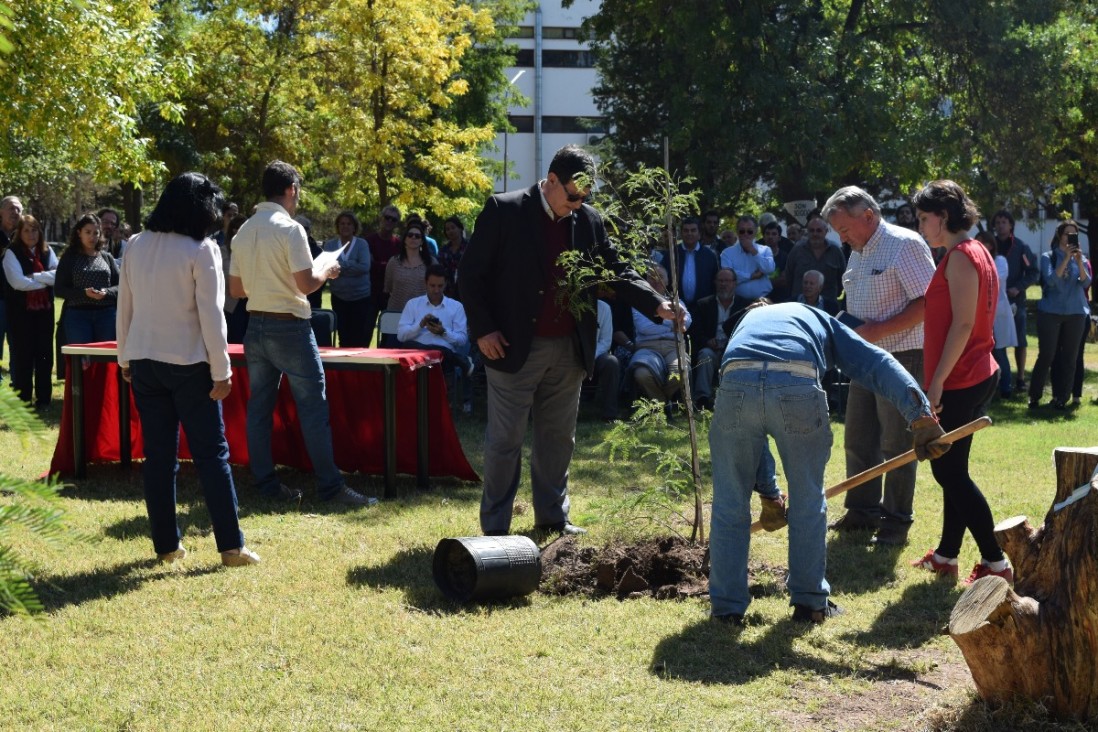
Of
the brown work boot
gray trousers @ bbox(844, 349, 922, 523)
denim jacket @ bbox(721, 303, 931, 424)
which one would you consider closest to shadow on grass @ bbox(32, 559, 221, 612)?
the brown work boot

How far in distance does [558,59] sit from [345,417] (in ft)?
155

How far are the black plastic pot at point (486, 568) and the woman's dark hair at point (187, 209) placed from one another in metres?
1.97

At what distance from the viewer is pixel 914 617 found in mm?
5211

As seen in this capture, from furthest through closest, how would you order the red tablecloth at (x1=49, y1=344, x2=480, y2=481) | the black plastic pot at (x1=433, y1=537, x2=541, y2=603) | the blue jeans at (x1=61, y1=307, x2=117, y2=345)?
the blue jeans at (x1=61, y1=307, x2=117, y2=345)
the red tablecloth at (x1=49, y1=344, x2=480, y2=481)
the black plastic pot at (x1=433, y1=537, x2=541, y2=603)

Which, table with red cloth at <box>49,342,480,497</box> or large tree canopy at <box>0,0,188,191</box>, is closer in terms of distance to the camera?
table with red cloth at <box>49,342,480,497</box>

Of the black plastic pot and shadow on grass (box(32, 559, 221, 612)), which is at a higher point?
the black plastic pot

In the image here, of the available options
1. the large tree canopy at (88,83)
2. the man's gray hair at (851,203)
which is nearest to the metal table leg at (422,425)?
the man's gray hair at (851,203)

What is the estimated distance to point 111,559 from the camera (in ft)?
20.1

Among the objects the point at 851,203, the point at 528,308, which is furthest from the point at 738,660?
the point at 851,203

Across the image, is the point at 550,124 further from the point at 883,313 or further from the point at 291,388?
the point at 883,313

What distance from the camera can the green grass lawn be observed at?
403cm

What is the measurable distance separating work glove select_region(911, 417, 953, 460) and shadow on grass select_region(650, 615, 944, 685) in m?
0.85

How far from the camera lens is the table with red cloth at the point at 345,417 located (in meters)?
7.75

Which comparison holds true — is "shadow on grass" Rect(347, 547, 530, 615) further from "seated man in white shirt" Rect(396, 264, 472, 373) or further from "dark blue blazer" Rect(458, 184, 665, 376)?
"seated man in white shirt" Rect(396, 264, 472, 373)
